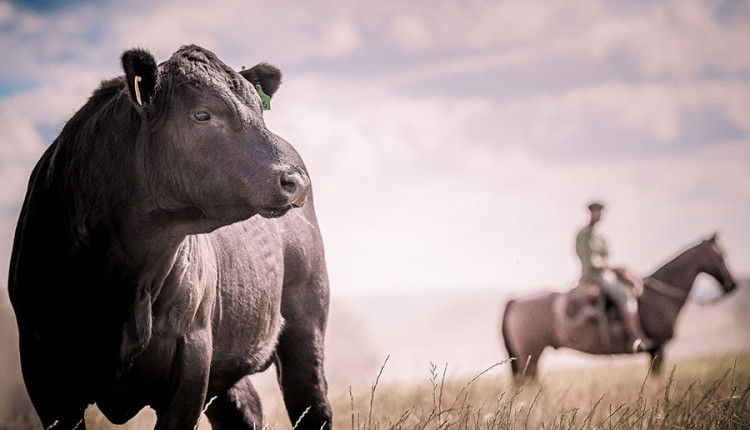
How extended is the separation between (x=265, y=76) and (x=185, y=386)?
159 cm

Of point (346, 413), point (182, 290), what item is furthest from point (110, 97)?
point (346, 413)

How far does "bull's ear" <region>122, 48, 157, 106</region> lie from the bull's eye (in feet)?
0.67

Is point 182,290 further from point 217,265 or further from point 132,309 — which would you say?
point 217,265

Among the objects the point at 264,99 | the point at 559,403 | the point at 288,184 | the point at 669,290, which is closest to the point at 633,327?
the point at 669,290

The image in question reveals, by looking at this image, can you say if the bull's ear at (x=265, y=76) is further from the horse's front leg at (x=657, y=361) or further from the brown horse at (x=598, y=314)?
the horse's front leg at (x=657, y=361)

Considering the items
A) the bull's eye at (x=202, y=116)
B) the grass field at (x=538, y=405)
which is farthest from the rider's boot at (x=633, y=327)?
the bull's eye at (x=202, y=116)

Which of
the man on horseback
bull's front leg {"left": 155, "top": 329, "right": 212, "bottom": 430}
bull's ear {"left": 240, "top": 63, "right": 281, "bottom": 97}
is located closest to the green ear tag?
bull's ear {"left": 240, "top": 63, "right": 281, "bottom": 97}

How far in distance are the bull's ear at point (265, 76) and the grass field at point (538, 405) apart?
5.30ft

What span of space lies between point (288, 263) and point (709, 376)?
5776 millimetres

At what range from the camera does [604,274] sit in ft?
37.0

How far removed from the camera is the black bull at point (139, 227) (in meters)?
3.14

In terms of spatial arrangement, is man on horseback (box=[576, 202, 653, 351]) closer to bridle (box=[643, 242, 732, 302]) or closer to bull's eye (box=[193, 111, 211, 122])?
bridle (box=[643, 242, 732, 302])

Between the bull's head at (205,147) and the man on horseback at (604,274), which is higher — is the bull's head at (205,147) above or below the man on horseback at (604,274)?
above

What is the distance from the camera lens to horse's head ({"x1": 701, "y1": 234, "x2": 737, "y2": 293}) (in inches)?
482
